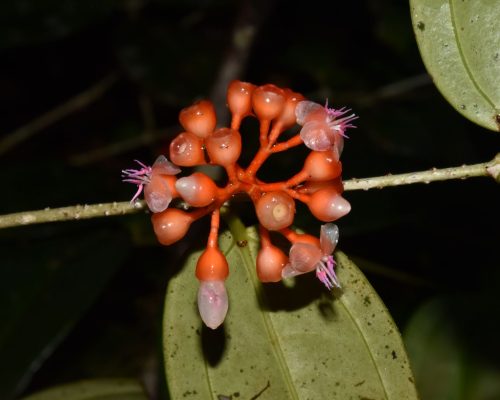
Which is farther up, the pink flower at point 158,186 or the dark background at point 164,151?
the dark background at point 164,151

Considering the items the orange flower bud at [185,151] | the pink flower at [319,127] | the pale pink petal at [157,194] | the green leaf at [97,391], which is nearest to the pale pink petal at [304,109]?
the pink flower at [319,127]

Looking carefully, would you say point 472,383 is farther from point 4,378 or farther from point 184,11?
point 184,11

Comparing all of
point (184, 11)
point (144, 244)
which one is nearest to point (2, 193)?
point (144, 244)

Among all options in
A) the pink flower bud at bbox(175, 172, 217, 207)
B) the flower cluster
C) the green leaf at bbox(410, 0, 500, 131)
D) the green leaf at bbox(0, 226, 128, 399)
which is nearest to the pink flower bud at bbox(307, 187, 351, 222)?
the flower cluster

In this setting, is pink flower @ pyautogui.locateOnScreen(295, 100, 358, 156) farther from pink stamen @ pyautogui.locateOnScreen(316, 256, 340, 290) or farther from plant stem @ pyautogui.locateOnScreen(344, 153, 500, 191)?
pink stamen @ pyautogui.locateOnScreen(316, 256, 340, 290)

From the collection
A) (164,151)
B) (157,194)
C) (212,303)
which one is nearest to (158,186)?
(157,194)

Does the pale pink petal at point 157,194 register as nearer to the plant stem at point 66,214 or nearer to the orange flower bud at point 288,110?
the plant stem at point 66,214
